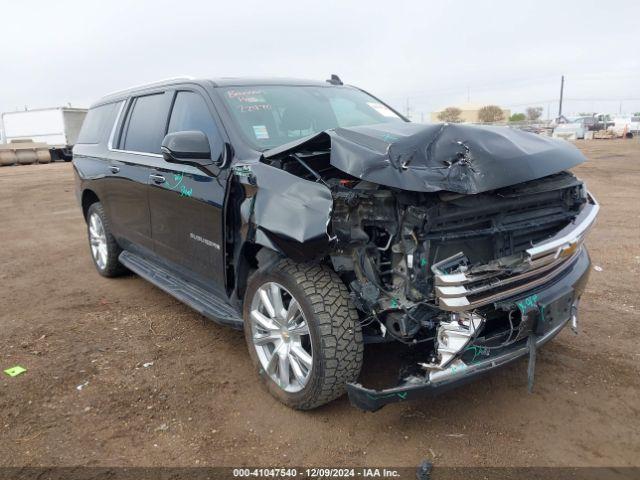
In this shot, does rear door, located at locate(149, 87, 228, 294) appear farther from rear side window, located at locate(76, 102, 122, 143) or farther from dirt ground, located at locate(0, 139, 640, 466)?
rear side window, located at locate(76, 102, 122, 143)

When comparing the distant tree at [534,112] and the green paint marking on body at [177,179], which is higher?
the green paint marking on body at [177,179]

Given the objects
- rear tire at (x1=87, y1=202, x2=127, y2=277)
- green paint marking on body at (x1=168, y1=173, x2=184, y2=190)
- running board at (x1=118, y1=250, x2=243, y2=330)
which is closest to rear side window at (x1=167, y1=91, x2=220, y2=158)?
green paint marking on body at (x1=168, y1=173, x2=184, y2=190)

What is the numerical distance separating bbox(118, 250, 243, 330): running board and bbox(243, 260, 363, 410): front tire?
224mm

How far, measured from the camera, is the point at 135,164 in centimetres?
447

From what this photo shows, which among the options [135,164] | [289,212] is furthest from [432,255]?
[135,164]

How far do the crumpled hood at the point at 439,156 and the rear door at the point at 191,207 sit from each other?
773mm

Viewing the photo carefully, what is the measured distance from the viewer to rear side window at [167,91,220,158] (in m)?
3.55

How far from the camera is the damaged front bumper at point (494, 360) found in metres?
2.47

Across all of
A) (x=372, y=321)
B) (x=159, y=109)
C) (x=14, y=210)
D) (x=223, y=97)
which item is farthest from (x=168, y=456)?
(x=14, y=210)

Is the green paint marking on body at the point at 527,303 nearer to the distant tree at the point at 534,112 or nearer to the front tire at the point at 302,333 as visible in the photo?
the front tire at the point at 302,333

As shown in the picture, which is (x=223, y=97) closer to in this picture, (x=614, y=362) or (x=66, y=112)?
(x=614, y=362)

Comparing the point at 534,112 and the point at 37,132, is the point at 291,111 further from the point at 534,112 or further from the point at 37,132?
the point at 534,112

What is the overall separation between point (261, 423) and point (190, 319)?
1765 millimetres

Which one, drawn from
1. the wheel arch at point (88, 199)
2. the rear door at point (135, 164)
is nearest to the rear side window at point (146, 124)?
the rear door at point (135, 164)
